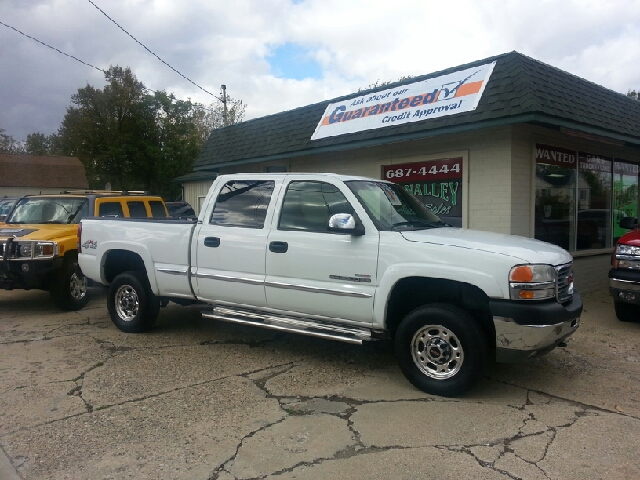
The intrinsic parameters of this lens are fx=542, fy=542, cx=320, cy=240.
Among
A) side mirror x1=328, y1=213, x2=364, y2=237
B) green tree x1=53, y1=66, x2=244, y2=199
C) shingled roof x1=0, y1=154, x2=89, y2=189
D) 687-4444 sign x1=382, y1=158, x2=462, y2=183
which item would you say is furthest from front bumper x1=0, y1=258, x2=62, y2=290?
shingled roof x1=0, y1=154, x2=89, y2=189

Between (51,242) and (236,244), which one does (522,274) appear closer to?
(236,244)

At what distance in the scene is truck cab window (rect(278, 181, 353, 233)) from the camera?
5.41 m

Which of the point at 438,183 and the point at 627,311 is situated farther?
the point at 438,183

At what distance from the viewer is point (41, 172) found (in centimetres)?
4919

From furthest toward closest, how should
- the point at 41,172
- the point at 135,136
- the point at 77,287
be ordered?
the point at 41,172
the point at 135,136
the point at 77,287

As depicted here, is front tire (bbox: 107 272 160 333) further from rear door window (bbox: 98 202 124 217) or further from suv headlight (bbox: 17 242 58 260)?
rear door window (bbox: 98 202 124 217)

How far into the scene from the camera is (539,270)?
4.39 meters

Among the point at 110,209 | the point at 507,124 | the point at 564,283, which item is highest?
the point at 507,124

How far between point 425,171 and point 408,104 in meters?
1.25

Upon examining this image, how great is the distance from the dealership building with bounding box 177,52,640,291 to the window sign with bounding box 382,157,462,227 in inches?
0.8

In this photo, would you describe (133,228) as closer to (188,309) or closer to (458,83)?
(188,309)

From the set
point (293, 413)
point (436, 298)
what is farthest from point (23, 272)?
point (436, 298)

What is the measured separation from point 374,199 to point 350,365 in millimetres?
1739

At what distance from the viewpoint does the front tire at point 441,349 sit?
452 cm
